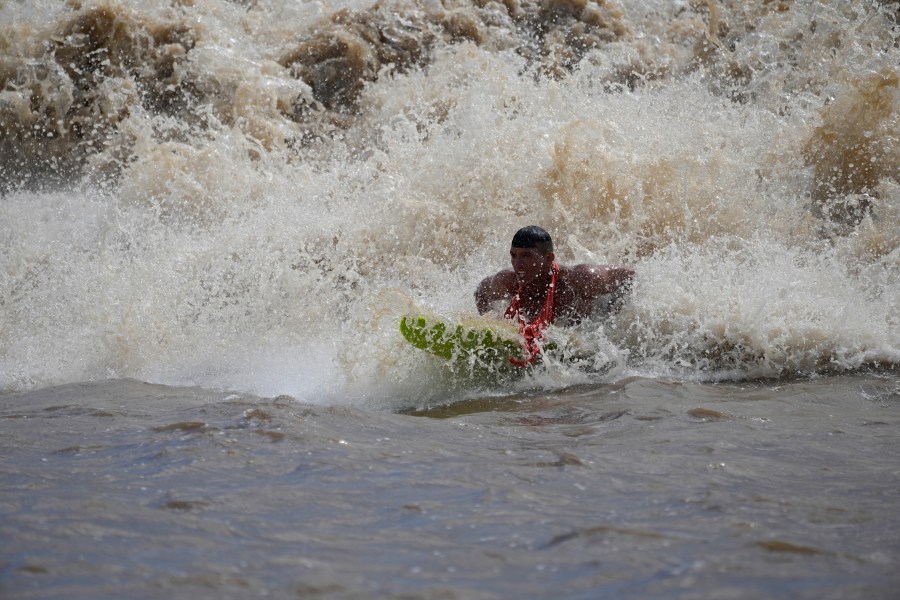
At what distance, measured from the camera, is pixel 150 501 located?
2.69 m

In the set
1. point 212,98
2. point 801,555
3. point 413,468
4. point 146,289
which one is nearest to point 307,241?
point 146,289

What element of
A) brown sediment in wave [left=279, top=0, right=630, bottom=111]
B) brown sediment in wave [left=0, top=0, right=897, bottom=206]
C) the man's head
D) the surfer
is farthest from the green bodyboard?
brown sediment in wave [left=279, top=0, right=630, bottom=111]

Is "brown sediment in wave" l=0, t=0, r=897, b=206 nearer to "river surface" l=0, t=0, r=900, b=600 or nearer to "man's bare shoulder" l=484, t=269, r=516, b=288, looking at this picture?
"river surface" l=0, t=0, r=900, b=600

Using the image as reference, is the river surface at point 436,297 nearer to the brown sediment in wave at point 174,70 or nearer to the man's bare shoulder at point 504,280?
the brown sediment in wave at point 174,70

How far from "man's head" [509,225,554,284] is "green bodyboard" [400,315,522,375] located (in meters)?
0.46

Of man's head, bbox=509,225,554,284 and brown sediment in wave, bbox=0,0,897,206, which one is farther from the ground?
brown sediment in wave, bbox=0,0,897,206

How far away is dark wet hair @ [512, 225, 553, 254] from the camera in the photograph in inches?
209

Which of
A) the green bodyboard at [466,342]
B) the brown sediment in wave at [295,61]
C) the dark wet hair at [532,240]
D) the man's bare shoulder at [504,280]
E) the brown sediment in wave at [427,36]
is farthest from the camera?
the brown sediment in wave at [427,36]

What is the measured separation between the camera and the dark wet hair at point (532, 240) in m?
5.32

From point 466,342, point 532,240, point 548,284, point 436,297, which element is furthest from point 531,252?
point 436,297

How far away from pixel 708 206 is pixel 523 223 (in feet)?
5.12

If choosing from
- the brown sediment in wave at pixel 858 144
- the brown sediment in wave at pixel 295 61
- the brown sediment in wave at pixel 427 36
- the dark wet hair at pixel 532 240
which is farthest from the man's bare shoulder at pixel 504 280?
the brown sediment in wave at pixel 427 36

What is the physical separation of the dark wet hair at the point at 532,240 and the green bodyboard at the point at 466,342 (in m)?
0.55

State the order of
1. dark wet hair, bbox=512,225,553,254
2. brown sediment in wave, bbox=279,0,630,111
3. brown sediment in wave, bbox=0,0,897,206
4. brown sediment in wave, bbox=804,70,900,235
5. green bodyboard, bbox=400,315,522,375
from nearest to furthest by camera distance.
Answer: green bodyboard, bbox=400,315,522,375, dark wet hair, bbox=512,225,553,254, brown sediment in wave, bbox=804,70,900,235, brown sediment in wave, bbox=0,0,897,206, brown sediment in wave, bbox=279,0,630,111
